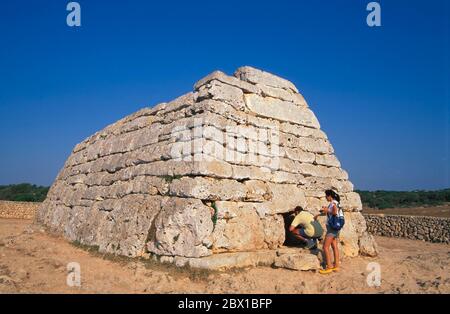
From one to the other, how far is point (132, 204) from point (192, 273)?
2.32 metres

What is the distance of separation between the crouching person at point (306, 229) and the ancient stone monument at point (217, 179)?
25 centimetres

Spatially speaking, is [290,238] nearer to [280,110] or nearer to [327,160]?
[327,160]

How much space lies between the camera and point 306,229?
6.90 metres

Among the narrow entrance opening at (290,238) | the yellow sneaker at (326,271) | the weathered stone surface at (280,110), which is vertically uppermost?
the weathered stone surface at (280,110)

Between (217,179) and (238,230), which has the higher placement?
(217,179)

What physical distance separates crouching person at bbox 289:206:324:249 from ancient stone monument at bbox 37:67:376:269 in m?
0.25

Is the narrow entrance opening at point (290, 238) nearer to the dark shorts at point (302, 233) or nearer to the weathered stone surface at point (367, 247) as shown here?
the dark shorts at point (302, 233)

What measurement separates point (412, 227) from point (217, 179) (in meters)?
12.8

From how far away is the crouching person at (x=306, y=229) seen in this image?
6867mm

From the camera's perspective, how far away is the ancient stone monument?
597 centimetres

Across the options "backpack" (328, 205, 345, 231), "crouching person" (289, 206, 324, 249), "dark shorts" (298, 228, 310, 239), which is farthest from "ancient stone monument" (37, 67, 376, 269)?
"backpack" (328, 205, 345, 231)

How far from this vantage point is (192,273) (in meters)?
5.35

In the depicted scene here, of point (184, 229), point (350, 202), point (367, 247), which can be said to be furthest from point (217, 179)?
point (367, 247)

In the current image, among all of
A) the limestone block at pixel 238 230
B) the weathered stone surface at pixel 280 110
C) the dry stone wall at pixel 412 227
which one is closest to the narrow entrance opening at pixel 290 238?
the limestone block at pixel 238 230
